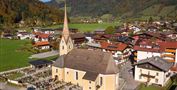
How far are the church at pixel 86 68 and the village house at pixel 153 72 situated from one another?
6.53 meters

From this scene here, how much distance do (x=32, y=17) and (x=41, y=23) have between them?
866cm

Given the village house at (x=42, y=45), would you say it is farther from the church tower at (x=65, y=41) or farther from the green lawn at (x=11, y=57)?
the church tower at (x=65, y=41)

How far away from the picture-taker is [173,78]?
44.1 m

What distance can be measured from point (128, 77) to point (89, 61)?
997 centimetres

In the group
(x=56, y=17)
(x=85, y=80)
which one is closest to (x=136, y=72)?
(x=85, y=80)

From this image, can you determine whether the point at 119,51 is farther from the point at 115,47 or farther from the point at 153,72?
the point at 153,72

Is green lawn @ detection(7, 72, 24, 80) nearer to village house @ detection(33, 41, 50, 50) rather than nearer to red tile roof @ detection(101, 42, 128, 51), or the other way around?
red tile roof @ detection(101, 42, 128, 51)

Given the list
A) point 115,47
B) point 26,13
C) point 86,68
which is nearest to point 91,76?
point 86,68

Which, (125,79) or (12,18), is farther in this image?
(12,18)

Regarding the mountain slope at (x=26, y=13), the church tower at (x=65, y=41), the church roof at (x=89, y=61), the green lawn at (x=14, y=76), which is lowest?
the green lawn at (x=14, y=76)

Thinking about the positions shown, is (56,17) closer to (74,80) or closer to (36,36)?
(36,36)

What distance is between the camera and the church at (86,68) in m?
37.8

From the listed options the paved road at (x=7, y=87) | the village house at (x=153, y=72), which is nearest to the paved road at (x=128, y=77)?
the village house at (x=153, y=72)

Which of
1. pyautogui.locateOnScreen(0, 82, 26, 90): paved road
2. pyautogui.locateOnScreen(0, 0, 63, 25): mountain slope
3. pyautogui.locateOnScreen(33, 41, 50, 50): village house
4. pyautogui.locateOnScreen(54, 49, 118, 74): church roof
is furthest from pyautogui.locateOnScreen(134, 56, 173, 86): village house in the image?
pyautogui.locateOnScreen(0, 0, 63, 25): mountain slope
